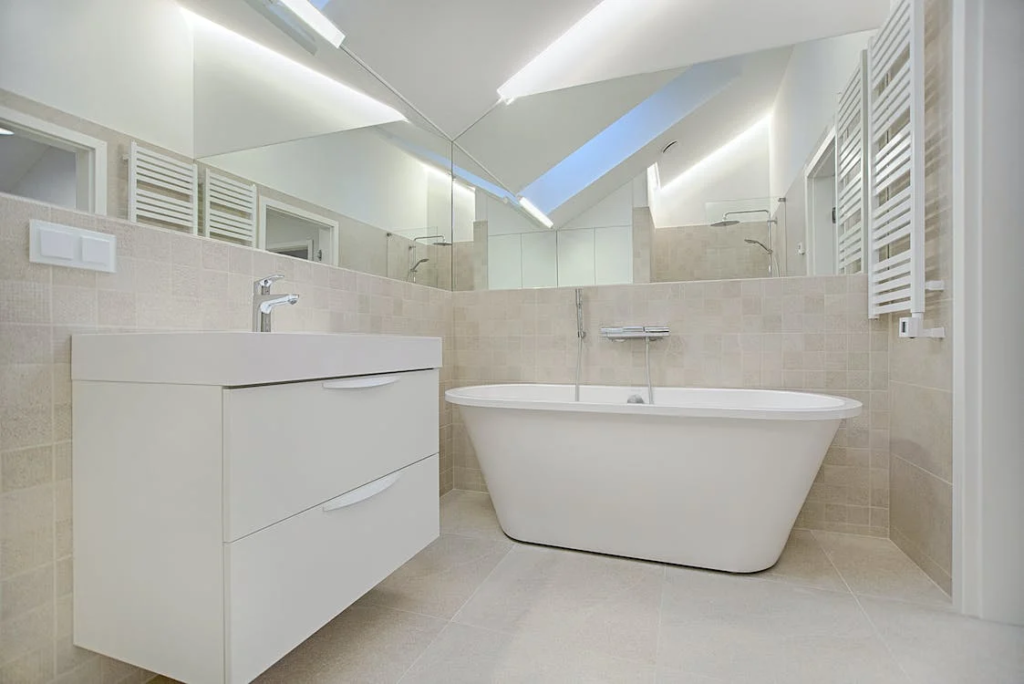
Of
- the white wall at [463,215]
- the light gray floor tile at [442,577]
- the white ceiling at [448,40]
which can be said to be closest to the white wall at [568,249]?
the white wall at [463,215]

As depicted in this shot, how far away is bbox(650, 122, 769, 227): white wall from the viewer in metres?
2.66

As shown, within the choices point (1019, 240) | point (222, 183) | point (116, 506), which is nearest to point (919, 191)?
point (1019, 240)

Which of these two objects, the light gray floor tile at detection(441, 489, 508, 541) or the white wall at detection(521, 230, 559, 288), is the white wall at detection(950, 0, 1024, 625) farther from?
the white wall at detection(521, 230, 559, 288)

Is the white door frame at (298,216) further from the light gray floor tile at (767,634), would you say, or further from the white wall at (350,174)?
the light gray floor tile at (767,634)

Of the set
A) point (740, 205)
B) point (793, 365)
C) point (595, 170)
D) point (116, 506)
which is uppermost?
point (595, 170)

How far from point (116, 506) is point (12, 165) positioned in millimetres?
762

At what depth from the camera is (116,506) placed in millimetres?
1096

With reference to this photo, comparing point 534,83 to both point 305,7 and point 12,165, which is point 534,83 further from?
point 12,165

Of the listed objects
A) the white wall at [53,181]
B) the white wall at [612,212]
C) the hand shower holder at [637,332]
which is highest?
the white wall at [612,212]

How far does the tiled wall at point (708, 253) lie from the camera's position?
2580mm

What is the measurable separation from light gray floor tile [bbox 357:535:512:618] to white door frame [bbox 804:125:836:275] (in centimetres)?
194

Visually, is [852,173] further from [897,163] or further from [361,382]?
[361,382]

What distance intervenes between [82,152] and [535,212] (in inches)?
90.4

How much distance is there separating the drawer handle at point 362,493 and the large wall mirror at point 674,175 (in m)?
1.74
